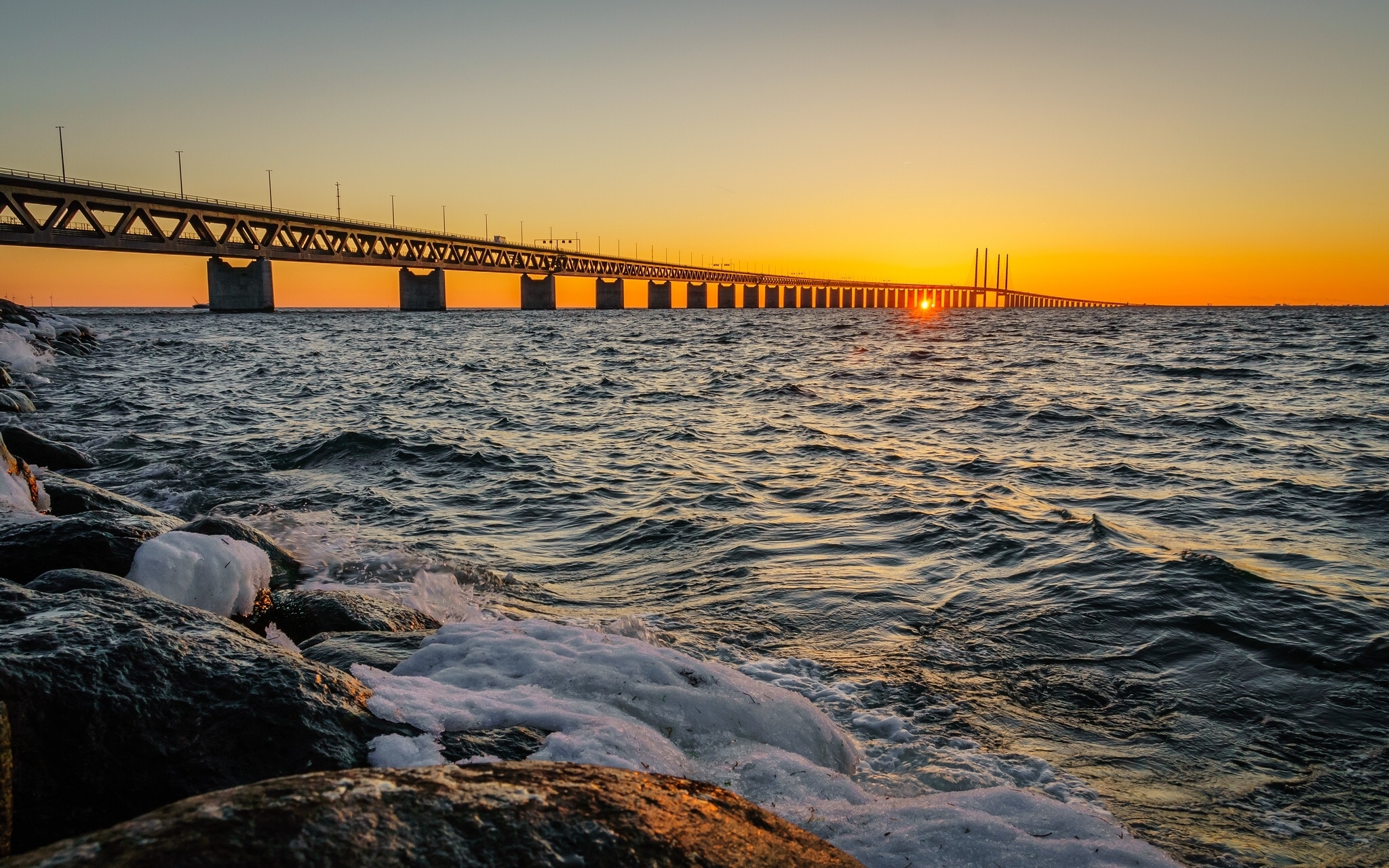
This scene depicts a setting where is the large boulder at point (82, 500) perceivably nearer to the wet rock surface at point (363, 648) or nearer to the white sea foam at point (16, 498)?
the white sea foam at point (16, 498)

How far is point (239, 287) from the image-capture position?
85.1m

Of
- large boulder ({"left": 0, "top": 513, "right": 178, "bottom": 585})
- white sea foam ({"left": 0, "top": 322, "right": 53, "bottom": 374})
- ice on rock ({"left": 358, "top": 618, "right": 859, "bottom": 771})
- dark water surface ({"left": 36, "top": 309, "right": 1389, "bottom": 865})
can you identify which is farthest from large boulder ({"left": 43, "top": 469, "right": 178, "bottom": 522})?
white sea foam ({"left": 0, "top": 322, "right": 53, "bottom": 374})

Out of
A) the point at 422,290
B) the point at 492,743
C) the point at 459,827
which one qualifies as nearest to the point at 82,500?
the point at 492,743

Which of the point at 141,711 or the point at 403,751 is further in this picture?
the point at 403,751

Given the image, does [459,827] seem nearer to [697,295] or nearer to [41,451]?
[41,451]

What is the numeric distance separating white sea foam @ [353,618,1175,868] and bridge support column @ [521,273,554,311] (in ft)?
429

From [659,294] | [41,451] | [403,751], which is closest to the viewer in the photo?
[403,751]

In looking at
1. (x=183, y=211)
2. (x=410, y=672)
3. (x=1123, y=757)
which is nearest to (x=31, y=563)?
(x=410, y=672)

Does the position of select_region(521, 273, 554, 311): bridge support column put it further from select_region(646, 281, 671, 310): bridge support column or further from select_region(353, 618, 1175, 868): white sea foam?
select_region(353, 618, 1175, 868): white sea foam

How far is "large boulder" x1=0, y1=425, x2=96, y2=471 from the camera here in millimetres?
10320

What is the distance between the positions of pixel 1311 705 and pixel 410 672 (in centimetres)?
520

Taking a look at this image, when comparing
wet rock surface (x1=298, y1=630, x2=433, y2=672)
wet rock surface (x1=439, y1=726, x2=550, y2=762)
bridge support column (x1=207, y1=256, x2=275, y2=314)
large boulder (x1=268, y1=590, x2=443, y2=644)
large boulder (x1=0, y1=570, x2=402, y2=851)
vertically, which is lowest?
large boulder (x1=268, y1=590, x2=443, y2=644)

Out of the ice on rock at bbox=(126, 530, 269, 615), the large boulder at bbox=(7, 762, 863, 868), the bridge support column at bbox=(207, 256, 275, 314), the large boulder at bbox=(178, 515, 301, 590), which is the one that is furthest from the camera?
the bridge support column at bbox=(207, 256, 275, 314)

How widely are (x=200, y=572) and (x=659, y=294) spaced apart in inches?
6211
